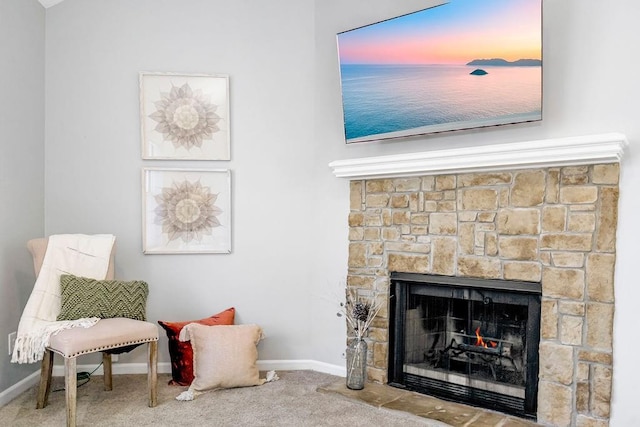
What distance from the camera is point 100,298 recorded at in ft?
9.14

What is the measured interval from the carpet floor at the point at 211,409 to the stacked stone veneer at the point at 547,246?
68cm

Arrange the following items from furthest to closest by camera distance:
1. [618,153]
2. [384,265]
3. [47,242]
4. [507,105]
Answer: [384,265] → [47,242] → [507,105] → [618,153]

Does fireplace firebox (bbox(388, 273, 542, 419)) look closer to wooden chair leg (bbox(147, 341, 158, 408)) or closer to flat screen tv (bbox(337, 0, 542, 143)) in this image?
flat screen tv (bbox(337, 0, 542, 143))

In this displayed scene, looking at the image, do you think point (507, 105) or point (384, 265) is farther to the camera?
point (384, 265)

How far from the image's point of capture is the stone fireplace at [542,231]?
2387 millimetres

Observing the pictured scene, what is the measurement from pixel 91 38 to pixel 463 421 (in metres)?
3.13

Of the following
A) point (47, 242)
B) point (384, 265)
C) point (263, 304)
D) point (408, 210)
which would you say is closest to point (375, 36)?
point (408, 210)

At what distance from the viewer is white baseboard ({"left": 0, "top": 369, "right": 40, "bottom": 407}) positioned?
9.30ft

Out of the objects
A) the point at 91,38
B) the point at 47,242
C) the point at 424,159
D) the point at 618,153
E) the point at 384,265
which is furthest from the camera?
the point at 91,38

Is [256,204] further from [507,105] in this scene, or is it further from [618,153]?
[618,153]

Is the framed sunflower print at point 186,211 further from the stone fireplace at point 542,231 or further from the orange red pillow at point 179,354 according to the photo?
the stone fireplace at point 542,231

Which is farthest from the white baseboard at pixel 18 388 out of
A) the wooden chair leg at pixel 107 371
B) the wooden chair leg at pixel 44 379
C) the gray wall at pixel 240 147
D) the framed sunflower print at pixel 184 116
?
the framed sunflower print at pixel 184 116

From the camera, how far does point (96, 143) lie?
3.39 meters

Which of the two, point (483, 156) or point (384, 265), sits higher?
point (483, 156)
